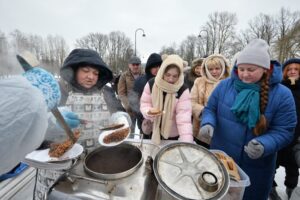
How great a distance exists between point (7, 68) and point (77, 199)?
0.74 m

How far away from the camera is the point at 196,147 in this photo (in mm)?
1137

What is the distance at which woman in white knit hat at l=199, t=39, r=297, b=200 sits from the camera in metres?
1.41

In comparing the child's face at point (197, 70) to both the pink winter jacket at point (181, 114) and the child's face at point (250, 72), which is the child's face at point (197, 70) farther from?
the child's face at point (250, 72)

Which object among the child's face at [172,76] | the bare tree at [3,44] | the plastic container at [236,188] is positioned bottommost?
Result: the plastic container at [236,188]

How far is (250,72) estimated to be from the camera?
58.2 inches

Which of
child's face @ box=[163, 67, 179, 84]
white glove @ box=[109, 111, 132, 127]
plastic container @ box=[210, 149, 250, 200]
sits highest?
child's face @ box=[163, 67, 179, 84]

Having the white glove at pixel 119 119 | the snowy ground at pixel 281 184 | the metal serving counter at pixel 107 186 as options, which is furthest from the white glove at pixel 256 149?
the snowy ground at pixel 281 184

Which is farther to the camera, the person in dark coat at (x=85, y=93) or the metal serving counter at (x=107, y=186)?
the person in dark coat at (x=85, y=93)

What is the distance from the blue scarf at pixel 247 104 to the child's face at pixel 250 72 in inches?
1.6

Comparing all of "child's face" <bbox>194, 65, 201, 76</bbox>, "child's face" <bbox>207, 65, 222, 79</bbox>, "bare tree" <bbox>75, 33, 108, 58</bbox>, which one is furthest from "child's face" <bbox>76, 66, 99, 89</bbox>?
"bare tree" <bbox>75, 33, 108, 58</bbox>

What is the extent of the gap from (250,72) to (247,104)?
0.26 m

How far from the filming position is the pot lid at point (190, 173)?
2.91ft

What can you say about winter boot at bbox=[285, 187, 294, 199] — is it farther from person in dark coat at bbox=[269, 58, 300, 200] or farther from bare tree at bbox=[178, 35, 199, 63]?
bare tree at bbox=[178, 35, 199, 63]

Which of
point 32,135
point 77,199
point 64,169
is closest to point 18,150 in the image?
point 32,135
